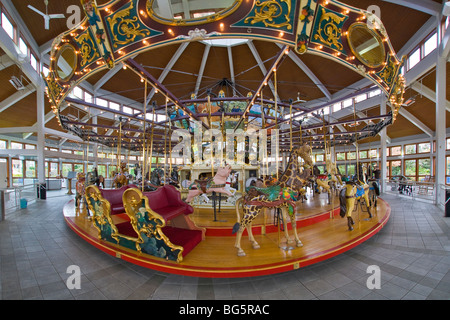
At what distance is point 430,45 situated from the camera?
8523mm

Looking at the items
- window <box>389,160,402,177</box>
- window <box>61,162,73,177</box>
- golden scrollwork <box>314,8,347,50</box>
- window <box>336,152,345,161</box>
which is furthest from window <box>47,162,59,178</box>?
window <box>389,160,402,177</box>

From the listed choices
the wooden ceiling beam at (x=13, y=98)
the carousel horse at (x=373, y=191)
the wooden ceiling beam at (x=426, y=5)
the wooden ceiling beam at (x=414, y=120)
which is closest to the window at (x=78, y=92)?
the wooden ceiling beam at (x=13, y=98)

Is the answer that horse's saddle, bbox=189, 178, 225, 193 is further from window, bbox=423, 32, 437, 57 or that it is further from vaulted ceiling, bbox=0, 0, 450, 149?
window, bbox=423, 32, 437, 57

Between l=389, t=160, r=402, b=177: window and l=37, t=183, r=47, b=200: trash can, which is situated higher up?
l=389, t=160, r=402, b=177: window

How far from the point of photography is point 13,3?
25.0ft

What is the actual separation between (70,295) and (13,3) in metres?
12.1

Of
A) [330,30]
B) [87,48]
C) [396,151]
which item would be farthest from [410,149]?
[87,48]

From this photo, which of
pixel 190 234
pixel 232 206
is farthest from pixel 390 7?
pixel 190 234

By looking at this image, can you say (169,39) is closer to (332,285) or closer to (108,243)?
(108,243)

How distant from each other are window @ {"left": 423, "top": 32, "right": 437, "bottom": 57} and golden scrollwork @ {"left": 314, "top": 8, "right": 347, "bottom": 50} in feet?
32.8

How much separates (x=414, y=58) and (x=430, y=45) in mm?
1112

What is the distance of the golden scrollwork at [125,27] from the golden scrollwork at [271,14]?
1.59 meters

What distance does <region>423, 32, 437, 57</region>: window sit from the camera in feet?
27.0

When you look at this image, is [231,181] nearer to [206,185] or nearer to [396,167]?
[206,185]
